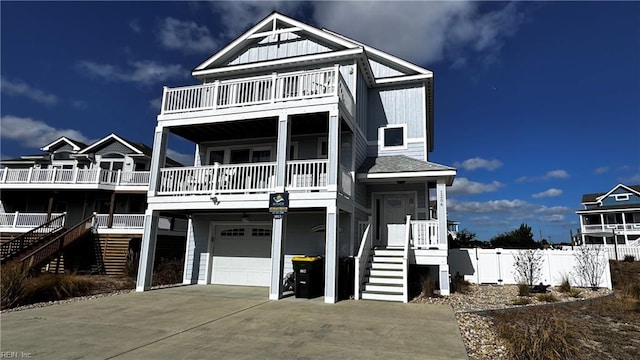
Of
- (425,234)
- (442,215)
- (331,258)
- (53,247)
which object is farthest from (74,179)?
(442,215)

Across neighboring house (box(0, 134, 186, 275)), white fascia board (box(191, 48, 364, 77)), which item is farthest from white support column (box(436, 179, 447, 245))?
neighboring house (box(0, 134, 186, 275))

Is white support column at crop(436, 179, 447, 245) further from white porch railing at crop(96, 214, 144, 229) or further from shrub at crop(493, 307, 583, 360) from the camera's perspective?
white porch railing at crop(96, 214, 144, 229)

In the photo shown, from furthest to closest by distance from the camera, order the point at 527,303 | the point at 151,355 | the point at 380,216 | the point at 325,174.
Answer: the point at 380,216 → the point at 325,174 → the point at 527,303 → the point at 151,355

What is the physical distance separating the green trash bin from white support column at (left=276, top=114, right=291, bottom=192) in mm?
2303

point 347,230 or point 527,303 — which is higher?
point 347,230

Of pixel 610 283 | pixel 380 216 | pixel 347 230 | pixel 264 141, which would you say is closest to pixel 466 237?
pixel 610 283

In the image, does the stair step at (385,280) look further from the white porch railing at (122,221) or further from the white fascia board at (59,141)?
the white fascia board at (59,141)

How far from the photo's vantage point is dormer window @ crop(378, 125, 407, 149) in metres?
Answer: 13.9

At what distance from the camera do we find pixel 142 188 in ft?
68.8

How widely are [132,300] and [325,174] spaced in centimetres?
640

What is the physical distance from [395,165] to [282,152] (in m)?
4.55

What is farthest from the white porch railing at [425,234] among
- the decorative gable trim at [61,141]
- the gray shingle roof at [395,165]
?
the decorative gable trim at [61,141]

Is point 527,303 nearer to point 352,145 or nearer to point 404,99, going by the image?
point 352,145

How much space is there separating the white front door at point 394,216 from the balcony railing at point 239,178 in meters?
3.79
